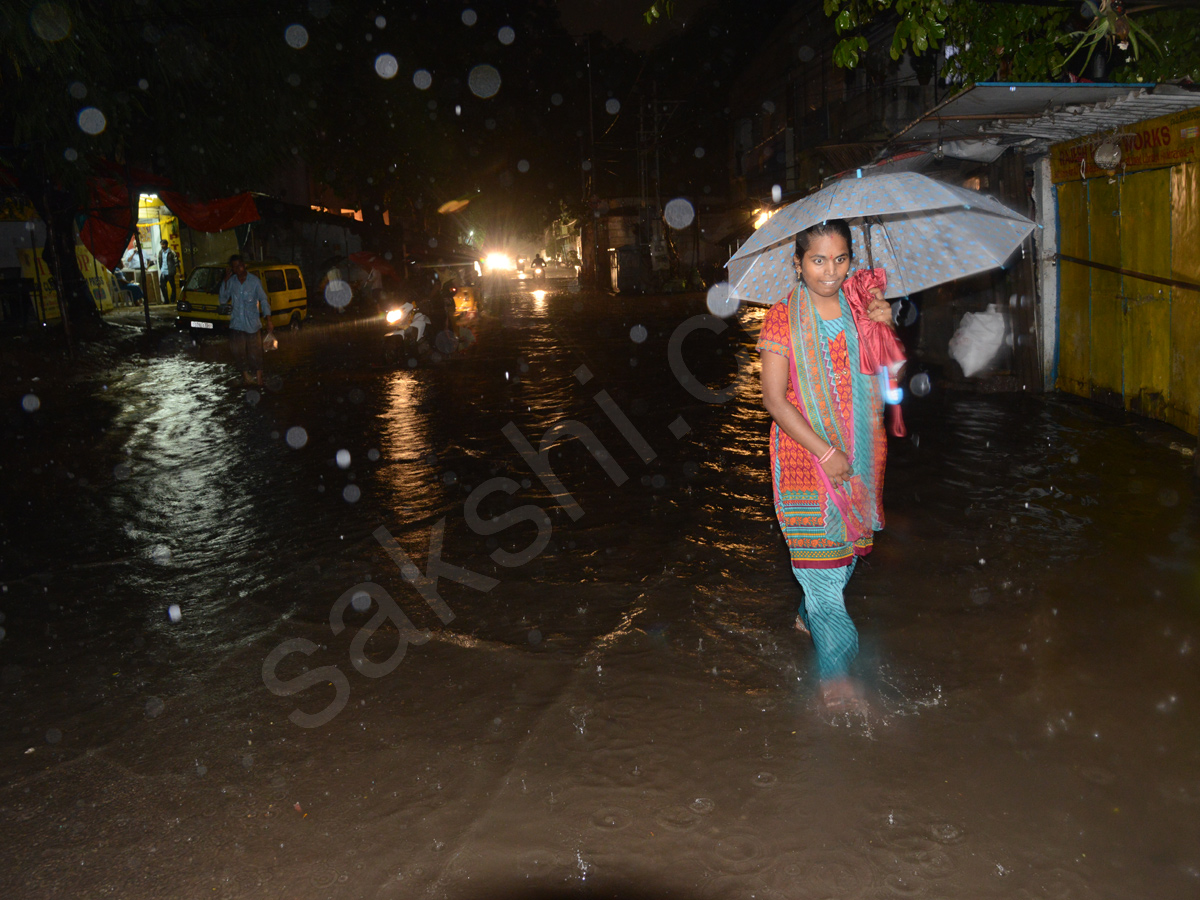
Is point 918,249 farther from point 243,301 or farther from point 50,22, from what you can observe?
point 243,301

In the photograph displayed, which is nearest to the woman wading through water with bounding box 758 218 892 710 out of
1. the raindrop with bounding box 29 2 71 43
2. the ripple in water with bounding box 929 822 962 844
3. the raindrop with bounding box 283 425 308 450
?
the ripple in water with bounding box 929 822 962 844

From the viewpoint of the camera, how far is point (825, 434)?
3471 mm

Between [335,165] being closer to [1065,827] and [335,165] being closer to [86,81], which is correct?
[86,81]

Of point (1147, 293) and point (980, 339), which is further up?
point (1147, 293)

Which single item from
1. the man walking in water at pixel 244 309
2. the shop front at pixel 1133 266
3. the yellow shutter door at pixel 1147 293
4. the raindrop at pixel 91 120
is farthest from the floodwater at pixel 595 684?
the raindrop at pixel 91 120

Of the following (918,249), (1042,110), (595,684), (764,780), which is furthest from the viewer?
(1042,110)

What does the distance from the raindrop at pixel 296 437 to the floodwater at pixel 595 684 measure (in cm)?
108

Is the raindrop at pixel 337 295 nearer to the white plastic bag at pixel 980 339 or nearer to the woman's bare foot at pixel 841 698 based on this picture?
the white plastic bag at pixel 980 339

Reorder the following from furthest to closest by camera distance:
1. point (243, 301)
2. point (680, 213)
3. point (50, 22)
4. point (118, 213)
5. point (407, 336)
Answer: 1. point (680, 213)
2. point (118, 213)
3. point (407, 336)
4. point (243, 301)
5. point (50, 22)

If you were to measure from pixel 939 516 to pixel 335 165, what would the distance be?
107ft

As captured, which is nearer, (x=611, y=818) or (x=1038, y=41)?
(x=611, y=818)

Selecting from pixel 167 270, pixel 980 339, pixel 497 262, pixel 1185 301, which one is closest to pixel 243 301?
pixel 980 339

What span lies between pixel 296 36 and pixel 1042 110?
15.6 metres

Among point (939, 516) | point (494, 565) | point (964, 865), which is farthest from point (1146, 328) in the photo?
point (964, 865)
